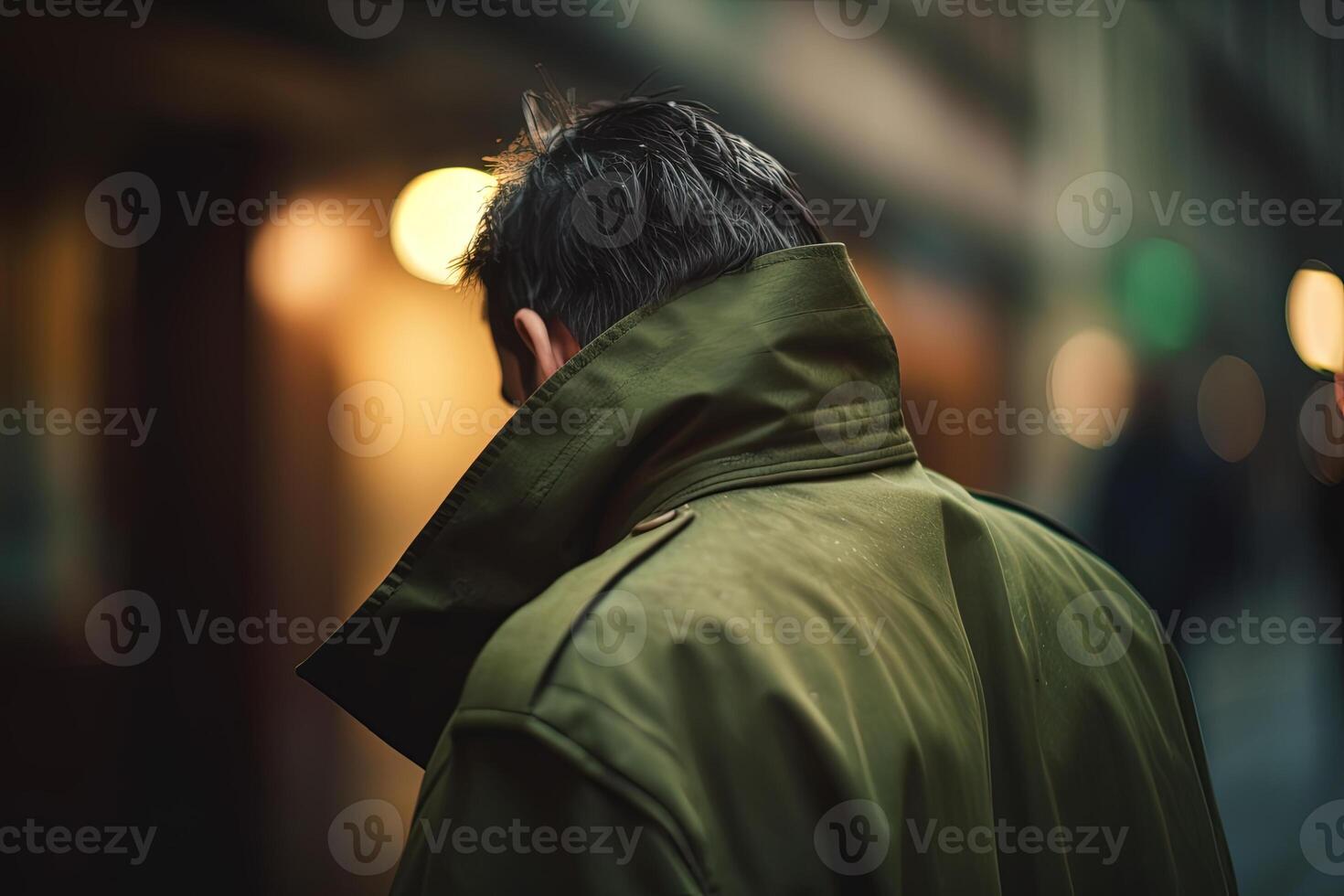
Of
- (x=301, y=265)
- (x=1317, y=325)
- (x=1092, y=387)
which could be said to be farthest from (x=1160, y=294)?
(x=301, y=265)

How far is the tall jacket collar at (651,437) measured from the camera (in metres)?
0.77

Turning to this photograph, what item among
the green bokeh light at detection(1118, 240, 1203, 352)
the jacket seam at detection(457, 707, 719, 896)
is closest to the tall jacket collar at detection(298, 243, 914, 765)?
the jacket seam at detection(457, 707, 719, 896)

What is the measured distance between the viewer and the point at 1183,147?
3.18 metres

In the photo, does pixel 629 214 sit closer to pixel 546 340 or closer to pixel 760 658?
pixel 546 340

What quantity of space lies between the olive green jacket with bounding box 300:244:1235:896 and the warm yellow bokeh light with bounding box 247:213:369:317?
2.96ft

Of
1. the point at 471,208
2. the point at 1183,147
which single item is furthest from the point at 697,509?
the point at 1183,147

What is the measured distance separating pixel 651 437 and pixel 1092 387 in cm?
275

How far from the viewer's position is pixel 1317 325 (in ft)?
11.7

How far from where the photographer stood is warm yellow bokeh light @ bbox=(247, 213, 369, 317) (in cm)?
160

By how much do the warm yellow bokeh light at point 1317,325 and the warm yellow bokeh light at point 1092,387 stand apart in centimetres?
87

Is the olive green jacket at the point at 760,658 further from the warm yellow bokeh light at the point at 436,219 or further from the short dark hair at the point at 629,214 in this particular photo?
the warm yellow bokeh light at the point at 436,219

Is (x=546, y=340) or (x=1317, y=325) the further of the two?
(x=1317, y=325)

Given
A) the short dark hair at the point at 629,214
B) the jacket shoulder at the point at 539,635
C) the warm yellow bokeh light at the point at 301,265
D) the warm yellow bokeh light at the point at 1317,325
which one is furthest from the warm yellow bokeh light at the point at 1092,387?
the jacket shoulder at the point at 539,635

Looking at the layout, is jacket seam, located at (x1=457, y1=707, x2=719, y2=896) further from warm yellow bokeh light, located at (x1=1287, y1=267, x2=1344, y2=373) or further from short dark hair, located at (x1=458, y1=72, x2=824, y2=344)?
warm yellow bokeh light, located at (x1=1287, y1=267, x2=1344, y2=373)
